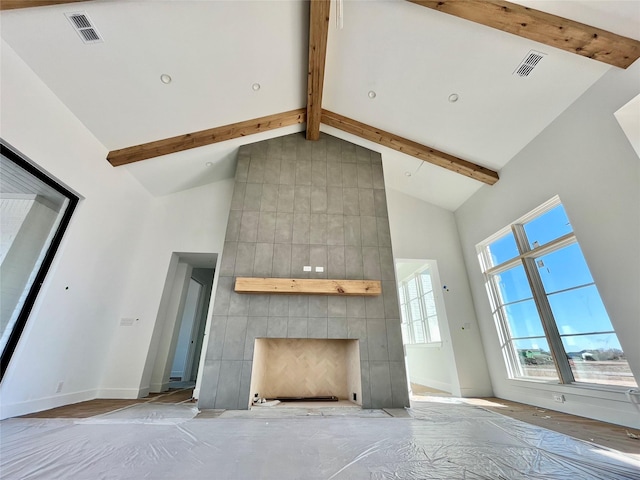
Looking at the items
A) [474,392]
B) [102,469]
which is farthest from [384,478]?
[474,392]

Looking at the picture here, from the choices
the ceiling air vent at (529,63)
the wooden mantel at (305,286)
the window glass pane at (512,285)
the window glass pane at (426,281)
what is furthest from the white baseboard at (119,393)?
the ceiling air vent at (529,63)

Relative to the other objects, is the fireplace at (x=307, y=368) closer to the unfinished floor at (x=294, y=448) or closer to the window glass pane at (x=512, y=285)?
the unfinished floor at (x=294, y=448)

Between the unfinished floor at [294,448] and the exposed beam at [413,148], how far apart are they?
3.53 metres

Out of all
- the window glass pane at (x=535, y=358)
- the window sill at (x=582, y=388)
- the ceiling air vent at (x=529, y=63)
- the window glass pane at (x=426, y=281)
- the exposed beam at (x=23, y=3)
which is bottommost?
the window sill at (x=582, y=388)

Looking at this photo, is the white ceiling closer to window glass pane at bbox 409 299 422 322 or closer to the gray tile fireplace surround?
the gray tile fireplace surround

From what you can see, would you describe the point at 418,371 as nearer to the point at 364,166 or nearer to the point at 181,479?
the point at 364,166

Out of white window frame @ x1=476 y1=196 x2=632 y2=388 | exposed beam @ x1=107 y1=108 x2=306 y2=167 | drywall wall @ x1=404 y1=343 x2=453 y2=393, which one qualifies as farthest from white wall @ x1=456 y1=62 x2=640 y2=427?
exposed beam @ x1=107 y1=108 x2=306 y2=167

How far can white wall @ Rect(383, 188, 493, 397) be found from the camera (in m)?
4.35

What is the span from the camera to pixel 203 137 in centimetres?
419

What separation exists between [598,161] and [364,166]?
3046mm

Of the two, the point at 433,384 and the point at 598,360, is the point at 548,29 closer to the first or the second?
the point at 598,360

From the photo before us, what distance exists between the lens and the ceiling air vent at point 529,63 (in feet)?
9.18

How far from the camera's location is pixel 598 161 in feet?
9.18

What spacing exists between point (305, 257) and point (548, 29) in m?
3.73
